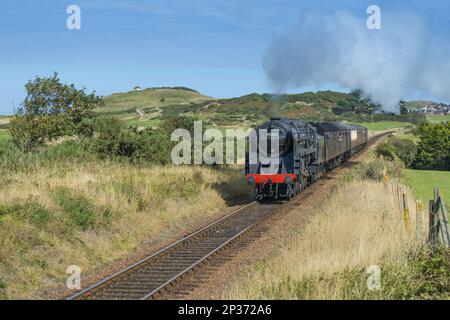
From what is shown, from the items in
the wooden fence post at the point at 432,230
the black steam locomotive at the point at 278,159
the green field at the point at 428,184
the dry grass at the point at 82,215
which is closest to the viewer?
the dry grass at the point at 82,215

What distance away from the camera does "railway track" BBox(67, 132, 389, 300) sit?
10.3m

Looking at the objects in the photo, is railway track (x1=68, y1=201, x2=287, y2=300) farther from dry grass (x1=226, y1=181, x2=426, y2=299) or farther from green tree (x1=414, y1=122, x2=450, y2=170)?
green tree (x1=414, y1=122, x2=450, y2=170)

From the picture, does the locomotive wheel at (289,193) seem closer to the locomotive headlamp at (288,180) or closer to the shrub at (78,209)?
the locomotive headlamp at (288,180)

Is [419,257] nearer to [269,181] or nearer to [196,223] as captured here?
[196,223]

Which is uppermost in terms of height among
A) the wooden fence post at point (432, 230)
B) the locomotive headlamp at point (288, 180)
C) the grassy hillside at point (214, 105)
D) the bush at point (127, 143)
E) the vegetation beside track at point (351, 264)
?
the grassy hillside at point (214, 105)

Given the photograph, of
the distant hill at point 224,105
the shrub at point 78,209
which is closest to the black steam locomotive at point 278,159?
the shrub at point 78,209

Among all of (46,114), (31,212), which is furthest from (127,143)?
(31,212)

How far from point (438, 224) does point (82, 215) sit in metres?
8.96

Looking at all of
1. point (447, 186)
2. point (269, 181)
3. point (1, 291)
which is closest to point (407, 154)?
point (447, 186)

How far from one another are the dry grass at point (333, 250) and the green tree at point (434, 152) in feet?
155

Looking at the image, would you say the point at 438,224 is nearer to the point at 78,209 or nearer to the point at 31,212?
the point at 78,209

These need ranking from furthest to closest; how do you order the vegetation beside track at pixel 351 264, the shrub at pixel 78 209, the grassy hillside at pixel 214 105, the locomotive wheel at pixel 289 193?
the grassy hillside at pixel 214 105
the locomotive wheel at pixel 289 193
the shrub at pixel 78 209
the vegetation beside track at pixel 351 264

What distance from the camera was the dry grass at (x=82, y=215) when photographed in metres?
11.3

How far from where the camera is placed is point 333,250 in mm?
11320
